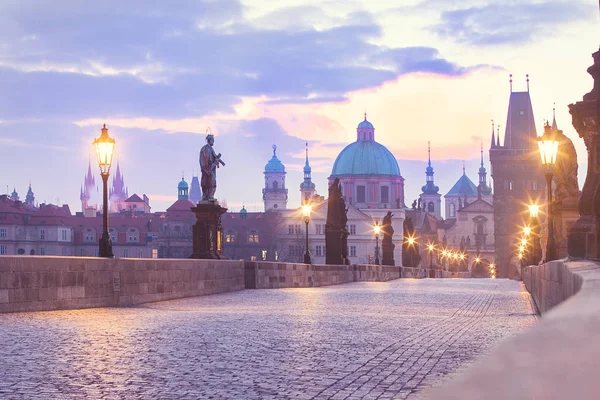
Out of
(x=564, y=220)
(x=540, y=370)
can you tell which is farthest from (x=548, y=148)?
(x=540, y=370)

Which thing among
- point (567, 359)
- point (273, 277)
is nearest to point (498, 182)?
point (273, 277)

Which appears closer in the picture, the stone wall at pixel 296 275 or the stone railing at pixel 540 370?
the stone railing at pixel 540 370

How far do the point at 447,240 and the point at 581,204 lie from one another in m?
186

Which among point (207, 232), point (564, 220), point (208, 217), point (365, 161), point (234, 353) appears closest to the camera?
point (234, 353)

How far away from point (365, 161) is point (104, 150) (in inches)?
6558

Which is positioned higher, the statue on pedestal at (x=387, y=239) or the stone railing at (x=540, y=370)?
the statue on pedestal at (x=387, y=239)

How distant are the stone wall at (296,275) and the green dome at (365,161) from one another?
13907 centimetres

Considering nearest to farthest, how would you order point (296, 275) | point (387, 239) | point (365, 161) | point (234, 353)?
point (234, 353), point (296, 275), point (387, 239), point (365, 161)

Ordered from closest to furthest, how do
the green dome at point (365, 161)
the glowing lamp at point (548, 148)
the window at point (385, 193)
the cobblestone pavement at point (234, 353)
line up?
the cobblestone pavement at point (234, 353) → the glowing lamp at point (548, 148) → the window at point (385, 193) → the green dome at point (365, 161)

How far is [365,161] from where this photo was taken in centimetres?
18625

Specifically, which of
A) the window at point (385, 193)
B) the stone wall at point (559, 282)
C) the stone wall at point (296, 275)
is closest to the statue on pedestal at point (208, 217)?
the stone wall at point (296, 275)

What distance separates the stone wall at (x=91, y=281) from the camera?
14.7m

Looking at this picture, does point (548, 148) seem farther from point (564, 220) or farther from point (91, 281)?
point (91, 281)

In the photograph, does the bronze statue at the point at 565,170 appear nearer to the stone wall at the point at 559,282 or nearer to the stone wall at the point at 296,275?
the stone wall at the point at 296,275
